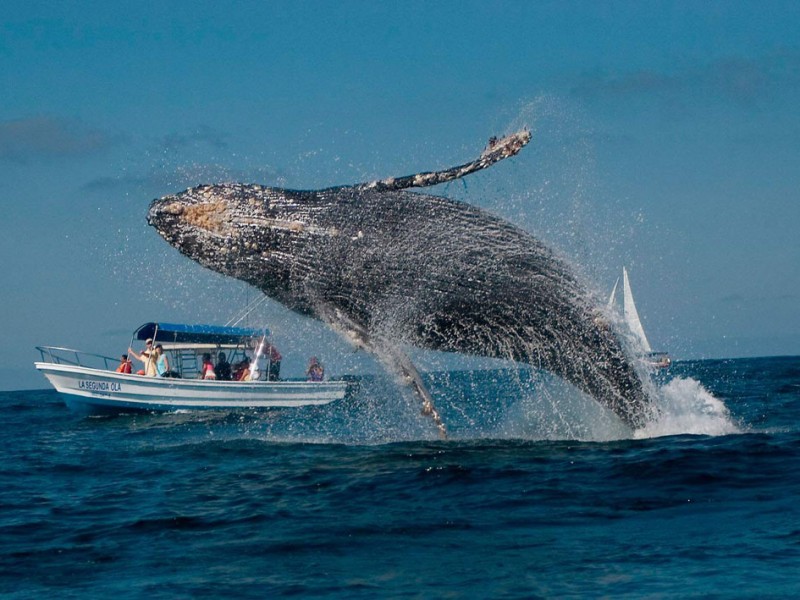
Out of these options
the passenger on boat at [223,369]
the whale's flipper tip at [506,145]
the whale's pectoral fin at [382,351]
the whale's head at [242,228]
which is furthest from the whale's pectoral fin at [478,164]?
the passenger on boat at [223,369]

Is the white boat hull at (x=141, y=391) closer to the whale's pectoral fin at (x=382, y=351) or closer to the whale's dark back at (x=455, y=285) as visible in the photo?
the whale's pectoral fin at (x=382, y=351)

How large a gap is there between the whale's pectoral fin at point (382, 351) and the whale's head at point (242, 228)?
2.96 ft

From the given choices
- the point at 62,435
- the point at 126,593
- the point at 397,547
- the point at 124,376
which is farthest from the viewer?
the point at 124,376

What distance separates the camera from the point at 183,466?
1461 centimetres

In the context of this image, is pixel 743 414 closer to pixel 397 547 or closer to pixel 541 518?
pixel 541 518

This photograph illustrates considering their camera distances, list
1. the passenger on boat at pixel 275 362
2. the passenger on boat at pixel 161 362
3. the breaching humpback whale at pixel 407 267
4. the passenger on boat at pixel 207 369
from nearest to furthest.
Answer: the breaching humpback whale at pixel 407 267 < the passenger on boat at pixel 161 362 < the passenger on boat at pixel 207 369 < the passenger on boat at pixel 275 362

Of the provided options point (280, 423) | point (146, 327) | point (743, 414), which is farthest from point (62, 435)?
point (743, 414)

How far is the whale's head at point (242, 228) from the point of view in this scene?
37.2ft

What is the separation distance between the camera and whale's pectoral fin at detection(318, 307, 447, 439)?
41.0ft

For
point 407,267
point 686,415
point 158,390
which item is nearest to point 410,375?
point 407,267

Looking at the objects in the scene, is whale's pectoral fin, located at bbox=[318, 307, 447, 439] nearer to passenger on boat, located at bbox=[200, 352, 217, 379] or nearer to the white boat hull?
the white boat hull

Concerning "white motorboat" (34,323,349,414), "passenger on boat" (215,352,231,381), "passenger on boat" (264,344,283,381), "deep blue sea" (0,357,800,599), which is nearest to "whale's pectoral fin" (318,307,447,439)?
"deep blue sea" (0,357,800,599)

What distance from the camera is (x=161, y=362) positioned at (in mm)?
33344

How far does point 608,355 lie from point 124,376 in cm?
2200
